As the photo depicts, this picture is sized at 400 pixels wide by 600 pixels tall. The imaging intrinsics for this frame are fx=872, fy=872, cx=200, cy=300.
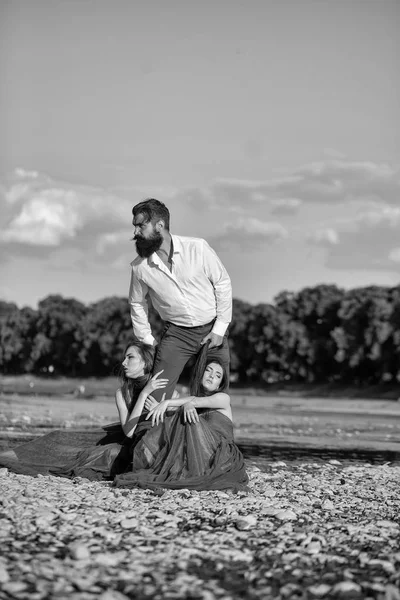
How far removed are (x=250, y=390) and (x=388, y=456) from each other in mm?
54018

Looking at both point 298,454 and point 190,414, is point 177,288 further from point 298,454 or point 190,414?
point 298,454

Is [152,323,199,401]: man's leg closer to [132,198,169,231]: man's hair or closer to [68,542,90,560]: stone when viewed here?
[132,198,169,231]: man's hair

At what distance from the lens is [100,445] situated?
35.4 ft

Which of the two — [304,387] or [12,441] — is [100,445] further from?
[304,387]

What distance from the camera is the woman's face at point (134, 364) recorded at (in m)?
10.3

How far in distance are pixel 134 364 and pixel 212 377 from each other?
3.40 feet

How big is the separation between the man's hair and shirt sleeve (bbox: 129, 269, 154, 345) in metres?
0.72

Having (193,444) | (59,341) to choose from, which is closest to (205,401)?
(193,444)

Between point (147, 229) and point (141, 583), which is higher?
point (147, 229)

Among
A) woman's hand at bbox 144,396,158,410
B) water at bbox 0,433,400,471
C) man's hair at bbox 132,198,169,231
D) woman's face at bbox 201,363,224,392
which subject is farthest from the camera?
water at bbox 0,433,400,471

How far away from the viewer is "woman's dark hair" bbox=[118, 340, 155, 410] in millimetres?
10359

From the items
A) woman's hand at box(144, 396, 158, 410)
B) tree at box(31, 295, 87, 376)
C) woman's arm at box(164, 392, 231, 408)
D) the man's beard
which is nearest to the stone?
woman's arm at box(164, 392, 231, 408)

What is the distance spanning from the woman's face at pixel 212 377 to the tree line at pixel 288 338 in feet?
163

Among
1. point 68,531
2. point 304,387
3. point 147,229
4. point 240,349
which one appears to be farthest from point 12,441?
point 240,349
